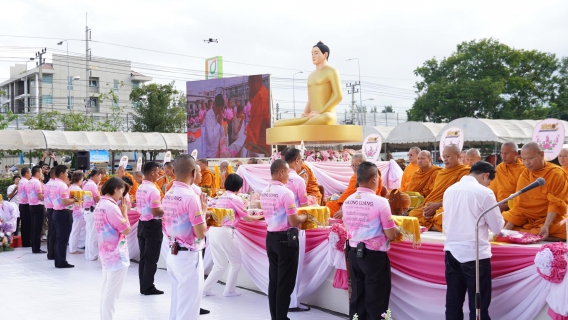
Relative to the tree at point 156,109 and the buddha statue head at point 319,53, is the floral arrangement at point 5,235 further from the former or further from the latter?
the tree at point 156,109

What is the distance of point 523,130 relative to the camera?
71.5 ft

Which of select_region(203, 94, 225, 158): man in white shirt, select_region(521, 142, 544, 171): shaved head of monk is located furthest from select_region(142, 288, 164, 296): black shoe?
select_region(203, 94, 225, 158): man in white shirt

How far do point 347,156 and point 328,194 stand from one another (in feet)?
5.59

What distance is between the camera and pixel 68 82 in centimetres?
4750

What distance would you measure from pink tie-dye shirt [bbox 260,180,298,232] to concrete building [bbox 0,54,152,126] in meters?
43.9

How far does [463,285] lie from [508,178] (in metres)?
2.09

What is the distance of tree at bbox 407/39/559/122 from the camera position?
105ft

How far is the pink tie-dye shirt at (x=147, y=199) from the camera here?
717 centimetres

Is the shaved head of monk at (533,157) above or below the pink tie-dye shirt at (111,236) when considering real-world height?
above

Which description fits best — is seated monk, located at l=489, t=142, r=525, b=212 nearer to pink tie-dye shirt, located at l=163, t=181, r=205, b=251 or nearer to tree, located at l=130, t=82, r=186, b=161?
pink tie-dye shirt, located at l=163, t=181, r=205, b=251

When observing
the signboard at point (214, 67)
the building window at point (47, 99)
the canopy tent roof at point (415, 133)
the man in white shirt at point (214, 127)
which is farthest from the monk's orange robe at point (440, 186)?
the building window at point (47, 99)

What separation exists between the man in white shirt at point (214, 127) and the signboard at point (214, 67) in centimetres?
1444

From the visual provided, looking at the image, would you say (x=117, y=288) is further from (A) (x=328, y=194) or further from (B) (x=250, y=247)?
(A) (x=328, y=194)

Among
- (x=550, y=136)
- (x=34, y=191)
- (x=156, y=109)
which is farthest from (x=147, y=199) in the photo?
(x=156, y=109)
